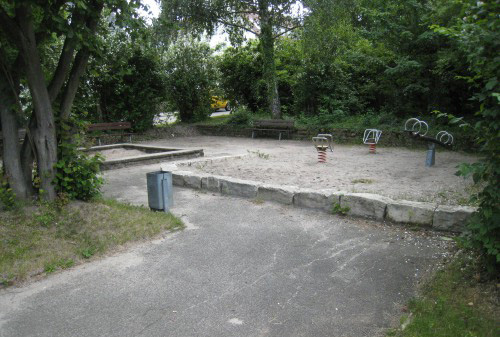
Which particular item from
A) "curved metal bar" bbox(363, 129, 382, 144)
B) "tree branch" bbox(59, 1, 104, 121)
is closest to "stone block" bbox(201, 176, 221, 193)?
"tree branch" bbox(59, 1, 104, 121)

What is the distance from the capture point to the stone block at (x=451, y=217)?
4965 millimetres

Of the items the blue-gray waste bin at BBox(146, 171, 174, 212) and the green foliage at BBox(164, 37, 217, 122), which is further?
the green foliage at BBox(164, 37, 217, 122)

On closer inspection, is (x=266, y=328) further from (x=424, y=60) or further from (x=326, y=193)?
(x=424, y=60)

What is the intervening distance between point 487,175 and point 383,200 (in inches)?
91.5

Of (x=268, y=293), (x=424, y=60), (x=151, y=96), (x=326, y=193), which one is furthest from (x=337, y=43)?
(x=268, y=293)

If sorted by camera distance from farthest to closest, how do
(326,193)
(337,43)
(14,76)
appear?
(337,43)
(326,193)
(14,76)

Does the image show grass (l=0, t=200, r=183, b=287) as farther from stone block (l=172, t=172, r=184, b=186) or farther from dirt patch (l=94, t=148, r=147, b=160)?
dirt patch (l=94, t=148, r=147, b=160)

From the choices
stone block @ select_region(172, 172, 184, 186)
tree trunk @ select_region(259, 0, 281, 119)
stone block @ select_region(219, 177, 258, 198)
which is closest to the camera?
stone block @ select_region(219, 177, 258, 198)

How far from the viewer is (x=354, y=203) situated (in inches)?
228

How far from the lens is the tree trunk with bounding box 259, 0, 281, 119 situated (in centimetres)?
1504

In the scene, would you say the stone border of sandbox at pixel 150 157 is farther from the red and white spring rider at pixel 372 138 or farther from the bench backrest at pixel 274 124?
the bench backrest at pixel 274 124

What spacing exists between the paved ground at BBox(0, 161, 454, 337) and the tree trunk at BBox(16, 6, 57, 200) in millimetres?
1618

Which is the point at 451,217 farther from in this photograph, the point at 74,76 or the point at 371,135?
the point at 371,135

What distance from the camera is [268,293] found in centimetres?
373
